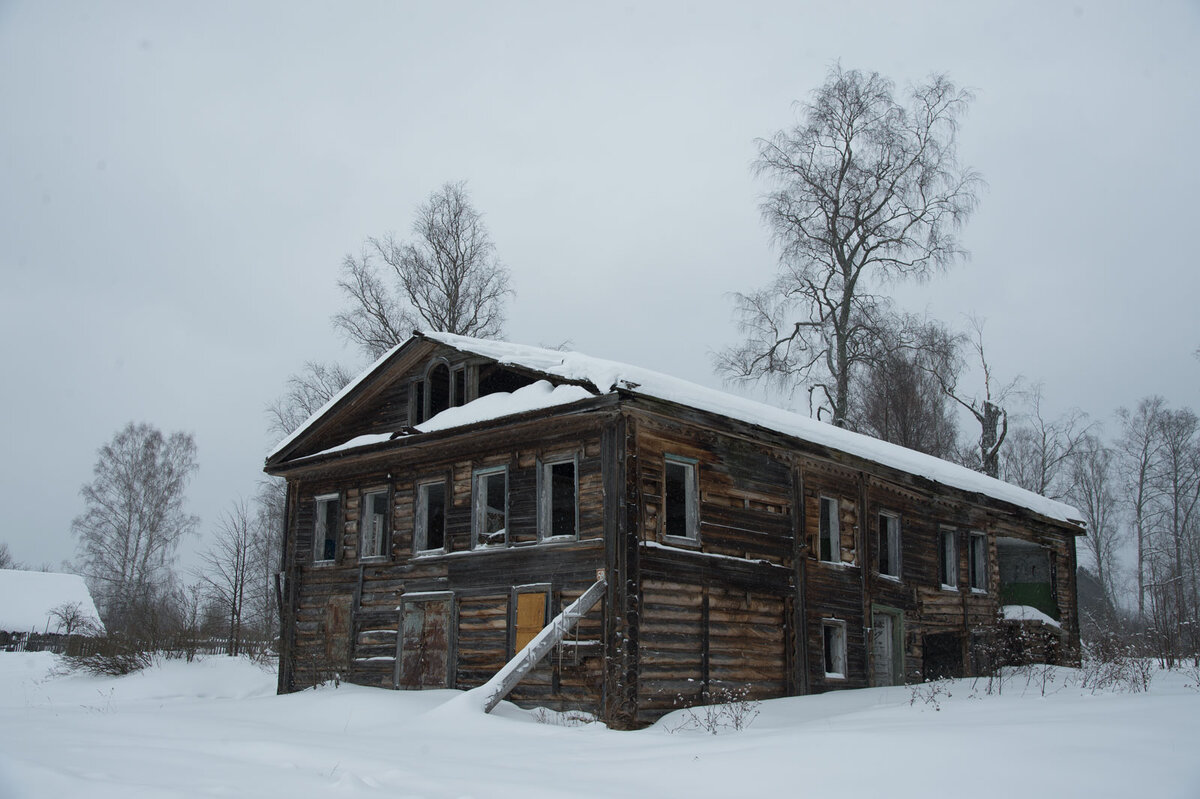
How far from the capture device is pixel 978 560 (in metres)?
23.3

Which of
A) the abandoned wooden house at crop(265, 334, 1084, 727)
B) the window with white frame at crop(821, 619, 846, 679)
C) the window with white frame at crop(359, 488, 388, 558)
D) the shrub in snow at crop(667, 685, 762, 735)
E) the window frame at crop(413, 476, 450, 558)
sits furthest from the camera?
the window with white frame at crop(359, 488, 388, 558)

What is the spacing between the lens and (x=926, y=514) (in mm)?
21422

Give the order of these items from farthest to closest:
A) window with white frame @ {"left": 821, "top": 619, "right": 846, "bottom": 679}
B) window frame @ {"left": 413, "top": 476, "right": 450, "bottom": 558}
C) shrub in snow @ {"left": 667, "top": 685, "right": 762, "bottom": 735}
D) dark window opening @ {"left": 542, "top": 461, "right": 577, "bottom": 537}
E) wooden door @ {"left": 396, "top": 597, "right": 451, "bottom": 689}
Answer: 1. window with white frame @ {"left": 821, "top": 619, "right": 846, "bottom": 679}
2. window frame @ {"left": 413, "top": 476, "right": 450, "bottom": 558}
3. wooden door @ {"left": 396, "top": 597, "right": 451, "bottom": 689}
4. dark window opening @ {"left": 542, "top": 461, "right": 577, "bottom": 537}
5. shrub in snow @ {"left": 667, "top": 685, "right": 762, "bottom": 735}

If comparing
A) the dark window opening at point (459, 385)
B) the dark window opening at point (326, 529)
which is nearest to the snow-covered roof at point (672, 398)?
the dark window opening at point (459, 385)

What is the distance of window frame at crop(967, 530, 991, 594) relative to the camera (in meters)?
22.9

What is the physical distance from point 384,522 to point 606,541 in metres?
6.98

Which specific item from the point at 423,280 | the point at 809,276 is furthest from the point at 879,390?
the point at 423,280

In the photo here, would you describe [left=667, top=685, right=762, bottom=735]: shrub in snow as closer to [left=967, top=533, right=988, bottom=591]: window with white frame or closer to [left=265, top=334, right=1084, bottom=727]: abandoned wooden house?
[left=265, top=334, right=1084, bottom=727]: abandoned wooden house

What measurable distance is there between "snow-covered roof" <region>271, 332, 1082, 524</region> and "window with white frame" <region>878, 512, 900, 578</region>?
1181 mm

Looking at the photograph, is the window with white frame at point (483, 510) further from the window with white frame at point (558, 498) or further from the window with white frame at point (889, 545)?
the window with white frame at point (889, 545)

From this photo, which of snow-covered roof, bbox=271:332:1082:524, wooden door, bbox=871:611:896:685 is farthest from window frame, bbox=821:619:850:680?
snow-covered roof, bbox=271:332:1082:524

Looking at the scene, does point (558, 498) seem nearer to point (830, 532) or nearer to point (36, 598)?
point (830, 532)

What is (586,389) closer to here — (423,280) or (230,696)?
(230,696)

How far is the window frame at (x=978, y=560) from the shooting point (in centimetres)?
2286
